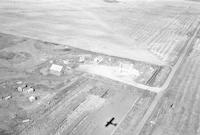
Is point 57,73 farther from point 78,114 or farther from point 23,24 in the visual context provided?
point 23,24

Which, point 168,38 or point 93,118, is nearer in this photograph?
point 93,118

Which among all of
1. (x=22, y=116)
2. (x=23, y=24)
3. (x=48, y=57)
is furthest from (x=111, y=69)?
(x=23, y=24)

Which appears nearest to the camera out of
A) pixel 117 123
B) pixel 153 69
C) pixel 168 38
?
pixel 117 123

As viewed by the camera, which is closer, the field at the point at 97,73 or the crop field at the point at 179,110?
the crop field at the point at 179,110

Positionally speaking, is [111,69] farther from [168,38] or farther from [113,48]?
[168,38]

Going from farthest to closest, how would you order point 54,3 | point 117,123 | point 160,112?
point 54,3, point 160,112, point 117,123

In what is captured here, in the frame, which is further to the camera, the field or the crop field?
the field

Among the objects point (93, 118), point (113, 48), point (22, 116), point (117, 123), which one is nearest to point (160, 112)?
point (117, 123)

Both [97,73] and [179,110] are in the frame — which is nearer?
[179,110]
